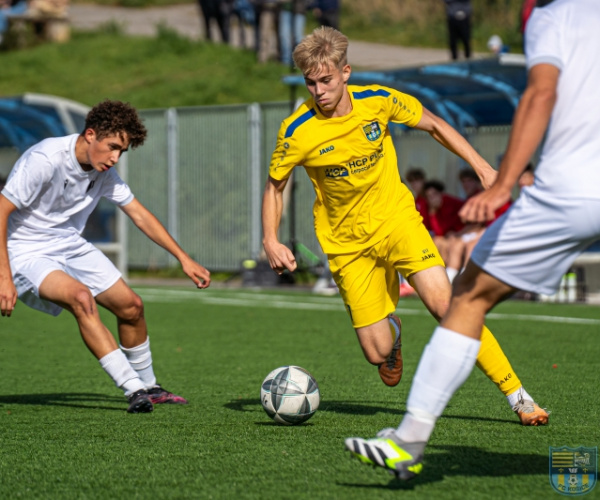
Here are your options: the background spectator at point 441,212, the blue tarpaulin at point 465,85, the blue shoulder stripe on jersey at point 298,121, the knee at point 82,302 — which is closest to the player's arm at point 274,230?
the blue shoulder stripe on jersey at point 298,121

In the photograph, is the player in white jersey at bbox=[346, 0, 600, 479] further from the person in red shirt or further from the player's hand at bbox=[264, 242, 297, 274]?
the person in red shirt

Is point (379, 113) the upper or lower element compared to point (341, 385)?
upper

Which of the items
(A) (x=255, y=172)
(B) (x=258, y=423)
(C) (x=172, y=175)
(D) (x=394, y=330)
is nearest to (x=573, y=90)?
(D) (x=394, y=330)

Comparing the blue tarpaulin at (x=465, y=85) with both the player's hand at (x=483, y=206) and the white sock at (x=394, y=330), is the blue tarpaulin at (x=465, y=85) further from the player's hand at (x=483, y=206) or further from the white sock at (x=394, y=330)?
the player's hand at (x=483, y=206)

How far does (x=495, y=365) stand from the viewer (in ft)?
19.5

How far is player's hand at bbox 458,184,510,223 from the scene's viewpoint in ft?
13.3

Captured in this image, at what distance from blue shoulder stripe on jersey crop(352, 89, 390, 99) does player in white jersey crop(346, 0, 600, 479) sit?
229 centimetres

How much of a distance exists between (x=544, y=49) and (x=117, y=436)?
3.17 meters

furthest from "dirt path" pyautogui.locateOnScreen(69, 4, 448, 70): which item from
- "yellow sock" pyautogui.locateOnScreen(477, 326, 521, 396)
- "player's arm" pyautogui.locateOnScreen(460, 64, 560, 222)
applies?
"player's arm" pyautogui.locateOnScreen(460, 64, 560, 222)

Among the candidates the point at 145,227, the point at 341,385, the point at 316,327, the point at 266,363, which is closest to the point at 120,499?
the point at 145,227

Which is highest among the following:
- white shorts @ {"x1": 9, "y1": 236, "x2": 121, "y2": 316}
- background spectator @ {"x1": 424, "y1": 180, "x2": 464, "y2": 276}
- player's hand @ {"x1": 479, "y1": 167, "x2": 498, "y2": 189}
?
player's hand @ {"x1": 479, "y1": 167, "x2": 498, "y2": 189}

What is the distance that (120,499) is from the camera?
4.47m

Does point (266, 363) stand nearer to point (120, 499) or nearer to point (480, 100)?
point (120, 499)

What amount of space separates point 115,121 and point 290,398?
1.97 meters
